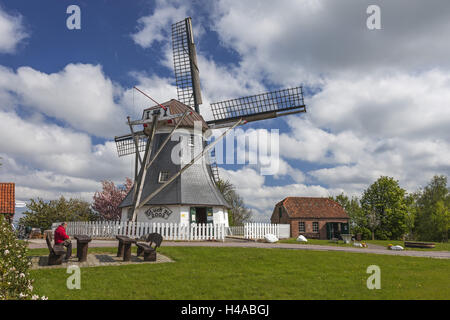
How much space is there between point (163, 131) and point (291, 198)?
24251 millimetres

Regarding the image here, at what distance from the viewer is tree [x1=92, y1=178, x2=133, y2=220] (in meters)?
35.4

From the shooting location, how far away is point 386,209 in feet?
142

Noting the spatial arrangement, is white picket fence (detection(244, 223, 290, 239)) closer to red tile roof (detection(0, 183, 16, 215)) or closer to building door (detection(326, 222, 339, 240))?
building door (detection(326, 222, 339, 240))

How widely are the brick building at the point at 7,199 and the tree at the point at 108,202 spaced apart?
28.2ft

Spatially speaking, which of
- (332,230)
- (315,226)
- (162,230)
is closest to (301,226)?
(315,226)

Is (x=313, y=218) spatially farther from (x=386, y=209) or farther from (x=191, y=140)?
(x=191, y=140)

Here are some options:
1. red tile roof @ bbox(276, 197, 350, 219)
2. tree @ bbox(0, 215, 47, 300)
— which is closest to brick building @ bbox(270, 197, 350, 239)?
red tile roof @ bbox(276, 197, 350, 219)

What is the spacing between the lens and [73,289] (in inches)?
289

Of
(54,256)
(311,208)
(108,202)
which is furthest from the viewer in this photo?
(311,208)

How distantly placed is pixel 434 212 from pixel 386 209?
12.3m

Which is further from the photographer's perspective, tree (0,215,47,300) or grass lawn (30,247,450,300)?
grass lawn (30,247,450,300)

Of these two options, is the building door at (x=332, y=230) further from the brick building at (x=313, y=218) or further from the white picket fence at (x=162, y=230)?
the white picket fence at (x=162, y=230)
